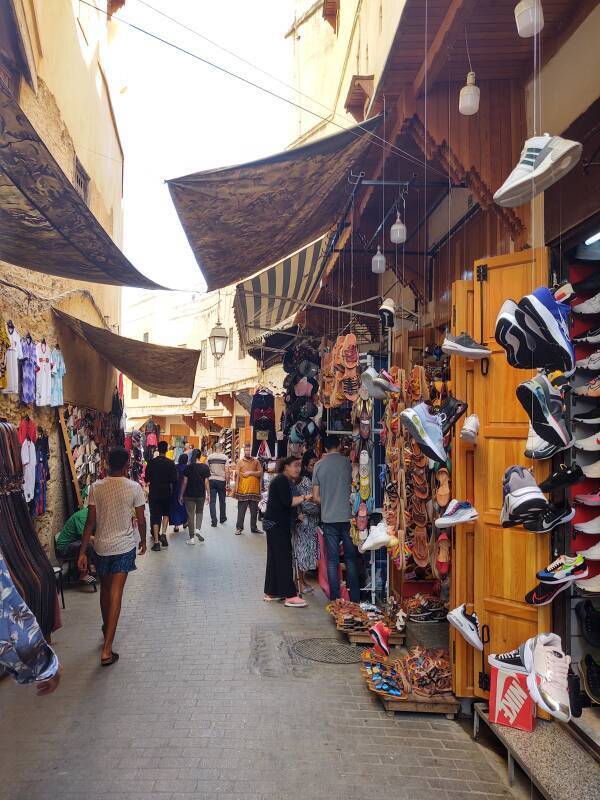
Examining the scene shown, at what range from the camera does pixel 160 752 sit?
12.2 feet

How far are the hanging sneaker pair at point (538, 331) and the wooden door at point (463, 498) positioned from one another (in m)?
1.27

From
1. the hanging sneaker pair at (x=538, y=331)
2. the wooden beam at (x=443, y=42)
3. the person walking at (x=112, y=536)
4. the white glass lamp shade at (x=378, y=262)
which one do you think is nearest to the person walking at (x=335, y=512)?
the person walking at (x=112, y=536)

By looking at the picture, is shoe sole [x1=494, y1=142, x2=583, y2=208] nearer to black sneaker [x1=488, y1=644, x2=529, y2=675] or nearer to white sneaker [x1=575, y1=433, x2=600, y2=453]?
white sneaker [x1=575, y1=433, x2=600, y2=453]

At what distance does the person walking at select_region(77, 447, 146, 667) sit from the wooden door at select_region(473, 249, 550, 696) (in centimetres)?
284

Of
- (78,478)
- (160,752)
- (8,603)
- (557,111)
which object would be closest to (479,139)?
(557,111)

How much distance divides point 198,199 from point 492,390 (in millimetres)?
2553

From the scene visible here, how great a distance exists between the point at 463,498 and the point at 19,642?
9.27 feet

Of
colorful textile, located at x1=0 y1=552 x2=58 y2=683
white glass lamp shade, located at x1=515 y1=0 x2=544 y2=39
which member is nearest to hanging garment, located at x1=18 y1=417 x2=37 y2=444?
colorful textile, located at x1=0 y1=552 x2=58 y2=683

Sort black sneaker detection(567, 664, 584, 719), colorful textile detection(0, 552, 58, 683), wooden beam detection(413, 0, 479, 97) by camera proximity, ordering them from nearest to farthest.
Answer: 1. colorful textile detection(0, 552, 58, 683)
2. black sneaker detection(567, 664, 584, 719)
3. wooden beam detection(413, 0, 479, 97)

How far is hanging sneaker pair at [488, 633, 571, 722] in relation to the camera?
2.95 meters

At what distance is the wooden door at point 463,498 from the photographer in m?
4.21

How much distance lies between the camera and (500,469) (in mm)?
4043

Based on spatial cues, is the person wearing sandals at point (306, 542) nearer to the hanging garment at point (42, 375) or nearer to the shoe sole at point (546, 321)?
the hanging garment at point (42, 375)

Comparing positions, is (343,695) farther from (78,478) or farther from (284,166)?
(78,478)
